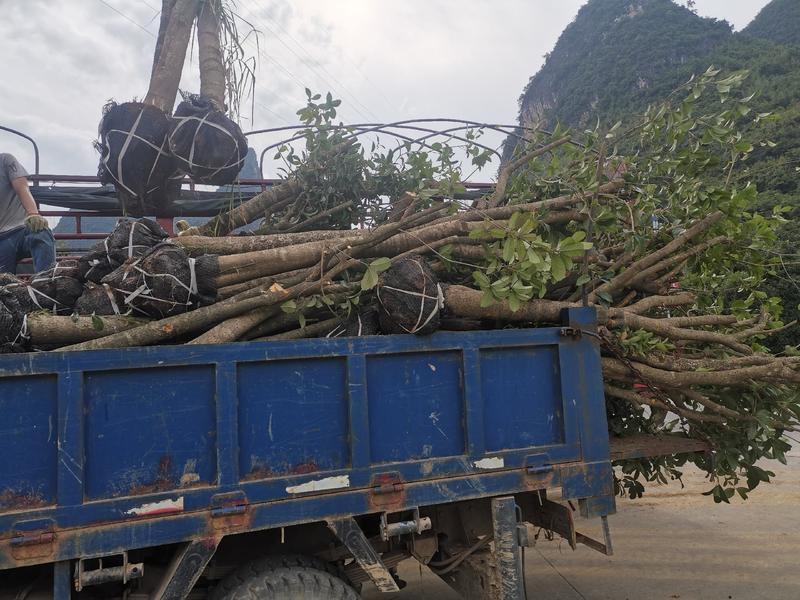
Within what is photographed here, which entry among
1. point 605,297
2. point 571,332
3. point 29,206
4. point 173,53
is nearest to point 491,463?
point 571,332

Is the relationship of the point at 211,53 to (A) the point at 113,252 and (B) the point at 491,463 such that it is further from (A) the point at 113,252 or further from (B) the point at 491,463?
(B) the point at 491,463

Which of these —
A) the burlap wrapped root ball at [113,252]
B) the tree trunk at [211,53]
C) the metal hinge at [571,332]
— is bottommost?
the metal hinge at [571,332]

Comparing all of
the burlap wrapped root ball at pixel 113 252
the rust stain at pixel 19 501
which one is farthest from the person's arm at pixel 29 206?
the rust stain at pixel 19 501

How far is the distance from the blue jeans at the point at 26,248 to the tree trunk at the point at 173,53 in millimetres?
1489

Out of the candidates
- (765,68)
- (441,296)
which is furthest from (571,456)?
(765,68)

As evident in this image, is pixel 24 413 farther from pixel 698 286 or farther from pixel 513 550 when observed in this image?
pixel 698 286

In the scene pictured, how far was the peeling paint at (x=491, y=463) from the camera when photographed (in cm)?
277

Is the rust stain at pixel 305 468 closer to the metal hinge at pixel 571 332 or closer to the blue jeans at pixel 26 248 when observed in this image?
the metal hinge at pixel 571 332

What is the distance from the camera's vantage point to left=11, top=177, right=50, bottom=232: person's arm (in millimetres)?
4270

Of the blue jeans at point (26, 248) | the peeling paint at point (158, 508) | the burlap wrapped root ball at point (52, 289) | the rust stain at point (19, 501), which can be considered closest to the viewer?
the rust stain at point (19, 501)

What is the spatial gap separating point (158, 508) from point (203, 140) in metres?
2.69

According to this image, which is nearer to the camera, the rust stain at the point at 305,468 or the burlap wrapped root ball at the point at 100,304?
the rust stain at the point at 305,468

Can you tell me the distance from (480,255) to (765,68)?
4687cm

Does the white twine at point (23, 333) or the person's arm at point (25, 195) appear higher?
the person's arm at point (25, 195)
